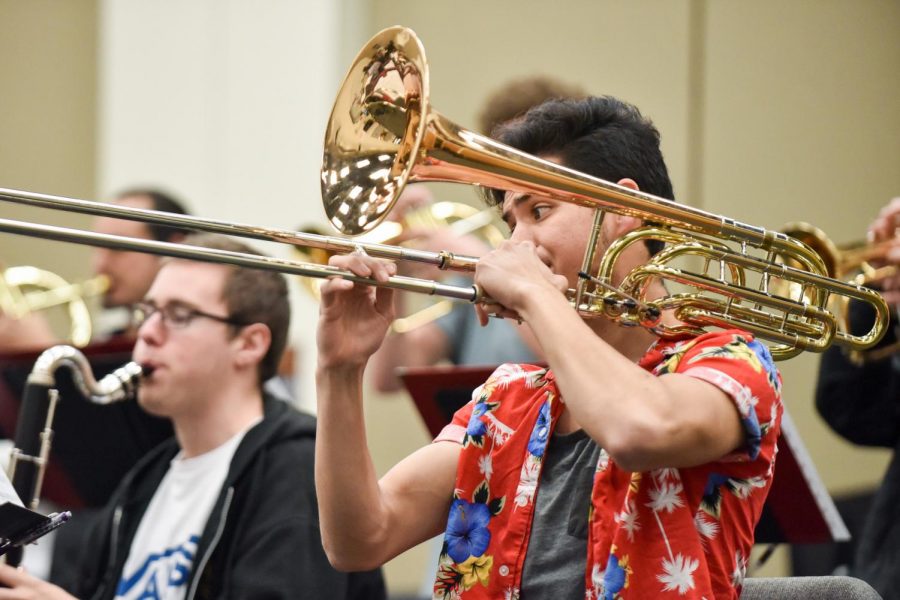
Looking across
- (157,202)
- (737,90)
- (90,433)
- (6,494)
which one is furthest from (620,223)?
(737,90)

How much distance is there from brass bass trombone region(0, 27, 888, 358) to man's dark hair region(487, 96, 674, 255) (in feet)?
0.41

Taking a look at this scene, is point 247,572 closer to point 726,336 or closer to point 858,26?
point 726,336

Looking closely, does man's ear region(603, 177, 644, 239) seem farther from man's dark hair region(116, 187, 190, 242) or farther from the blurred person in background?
man's dark hair region(116, 187, 190, 242)

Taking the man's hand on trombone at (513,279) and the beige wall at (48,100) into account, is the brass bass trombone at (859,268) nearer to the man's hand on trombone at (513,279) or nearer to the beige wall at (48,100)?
the man's hand on trombone at (513,279)

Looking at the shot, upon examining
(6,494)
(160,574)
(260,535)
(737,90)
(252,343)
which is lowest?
(160,574)

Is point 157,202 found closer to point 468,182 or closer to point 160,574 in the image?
point 160,574

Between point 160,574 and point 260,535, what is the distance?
264 mm

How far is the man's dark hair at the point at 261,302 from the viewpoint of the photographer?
9.83 feet

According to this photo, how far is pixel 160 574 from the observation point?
2656mm

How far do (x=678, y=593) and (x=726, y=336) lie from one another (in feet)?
1.23

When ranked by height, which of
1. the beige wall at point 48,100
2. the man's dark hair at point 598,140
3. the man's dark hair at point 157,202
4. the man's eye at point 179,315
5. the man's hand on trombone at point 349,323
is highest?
the beige wall at point 48,100

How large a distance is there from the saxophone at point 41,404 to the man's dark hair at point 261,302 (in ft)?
0.97

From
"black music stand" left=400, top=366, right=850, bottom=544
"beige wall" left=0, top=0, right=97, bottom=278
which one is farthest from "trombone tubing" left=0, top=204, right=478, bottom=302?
"beige wall" left=0, top=0, right=97, bottom=278

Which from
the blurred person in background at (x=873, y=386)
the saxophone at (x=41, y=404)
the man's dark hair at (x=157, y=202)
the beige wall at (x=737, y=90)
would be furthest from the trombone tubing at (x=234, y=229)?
the beige wall at (x=737, y=90)
